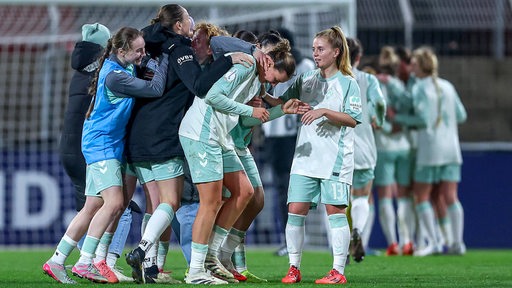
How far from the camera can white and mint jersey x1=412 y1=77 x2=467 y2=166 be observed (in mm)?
12844

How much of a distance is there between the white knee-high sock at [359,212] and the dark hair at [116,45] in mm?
3162

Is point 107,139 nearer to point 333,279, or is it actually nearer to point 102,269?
point 102,269

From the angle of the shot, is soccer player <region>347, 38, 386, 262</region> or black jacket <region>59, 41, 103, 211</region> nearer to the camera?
black jacket <region>59, 41, 103, 211</region>

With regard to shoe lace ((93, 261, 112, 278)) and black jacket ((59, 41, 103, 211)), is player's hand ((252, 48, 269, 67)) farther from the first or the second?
shoe lace ((93, 261, 112, 278))

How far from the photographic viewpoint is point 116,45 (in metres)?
7.93

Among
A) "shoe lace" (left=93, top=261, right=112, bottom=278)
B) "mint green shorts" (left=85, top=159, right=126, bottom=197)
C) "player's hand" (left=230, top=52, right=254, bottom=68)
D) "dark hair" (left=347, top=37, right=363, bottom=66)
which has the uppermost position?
"dark hair" (left=347, top=37, right=363, bottom=66)

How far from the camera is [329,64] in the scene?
8.19 m

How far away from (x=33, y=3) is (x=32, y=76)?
10.8ft

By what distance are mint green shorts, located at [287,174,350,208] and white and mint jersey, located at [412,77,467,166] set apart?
191 inches

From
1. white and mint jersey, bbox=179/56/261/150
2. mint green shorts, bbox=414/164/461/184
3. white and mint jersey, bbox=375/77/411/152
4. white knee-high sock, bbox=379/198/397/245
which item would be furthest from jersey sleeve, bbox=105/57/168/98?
mint green shorts, bbox=414/164/461/184

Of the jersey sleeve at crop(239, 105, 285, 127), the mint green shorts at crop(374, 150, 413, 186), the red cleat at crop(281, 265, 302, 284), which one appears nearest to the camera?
the jersey sleeve at crop(239, 105, 285, 127)

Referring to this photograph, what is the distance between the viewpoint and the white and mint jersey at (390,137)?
41.7 feet

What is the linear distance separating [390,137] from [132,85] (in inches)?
222

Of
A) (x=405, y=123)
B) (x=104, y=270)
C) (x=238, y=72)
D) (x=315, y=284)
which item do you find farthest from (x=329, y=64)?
(x=405, y=123)
